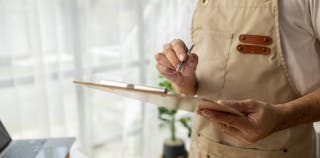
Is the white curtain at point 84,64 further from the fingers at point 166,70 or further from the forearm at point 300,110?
the forearm at point 300,110

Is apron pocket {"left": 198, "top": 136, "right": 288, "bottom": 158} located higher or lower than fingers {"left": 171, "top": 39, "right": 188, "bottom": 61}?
lower

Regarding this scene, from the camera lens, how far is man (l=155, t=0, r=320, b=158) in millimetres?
730

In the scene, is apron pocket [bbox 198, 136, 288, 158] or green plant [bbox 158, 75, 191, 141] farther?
green plant [bbox 158, 75, 191, 141]

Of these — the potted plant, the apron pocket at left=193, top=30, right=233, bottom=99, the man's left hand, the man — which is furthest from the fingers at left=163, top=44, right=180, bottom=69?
the potted plant

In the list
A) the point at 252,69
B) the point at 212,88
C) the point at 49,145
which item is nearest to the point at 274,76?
the point at 252,69

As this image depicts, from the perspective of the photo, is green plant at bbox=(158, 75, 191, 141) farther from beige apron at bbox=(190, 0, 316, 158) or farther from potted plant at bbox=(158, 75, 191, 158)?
beige apron at bbox=(190, 0, 316, 158)

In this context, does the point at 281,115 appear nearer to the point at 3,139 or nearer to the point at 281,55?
the point at 281,55

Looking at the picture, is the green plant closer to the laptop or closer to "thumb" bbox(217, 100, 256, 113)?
the laptop

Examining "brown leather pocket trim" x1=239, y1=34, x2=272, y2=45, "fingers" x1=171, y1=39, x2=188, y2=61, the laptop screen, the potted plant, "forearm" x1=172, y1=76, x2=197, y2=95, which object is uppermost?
"brown leather pocket trim" x1=239, y1=34, x2=272, y2=45

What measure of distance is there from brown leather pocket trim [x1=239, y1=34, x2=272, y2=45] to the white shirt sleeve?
106mm

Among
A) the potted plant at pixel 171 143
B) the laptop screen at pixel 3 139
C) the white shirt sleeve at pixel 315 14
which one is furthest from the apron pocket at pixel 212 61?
the potted plant at pixel 171 143

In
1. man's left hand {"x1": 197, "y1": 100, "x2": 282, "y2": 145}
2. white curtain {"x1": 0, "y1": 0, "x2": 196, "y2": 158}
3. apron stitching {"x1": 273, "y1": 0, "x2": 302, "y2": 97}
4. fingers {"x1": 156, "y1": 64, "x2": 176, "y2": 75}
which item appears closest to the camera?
man's left hand {"x1": 197, "y1": 100, "x2": 282, "y2": 145}

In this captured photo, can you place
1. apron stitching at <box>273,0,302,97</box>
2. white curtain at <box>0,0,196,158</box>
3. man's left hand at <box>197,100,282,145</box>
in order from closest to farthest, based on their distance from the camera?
man's left hand at <box>197,100,282,145</box> → apron stitching at <box>273,0,302,97</box> → white curtain at <box>0,0,196,158</box>

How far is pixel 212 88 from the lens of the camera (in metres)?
0.90
